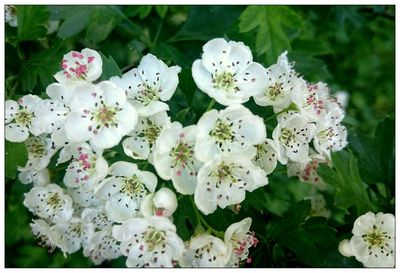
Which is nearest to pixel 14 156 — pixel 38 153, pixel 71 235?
pixel 38 153

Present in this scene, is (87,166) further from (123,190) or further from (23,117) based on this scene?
(23,117)

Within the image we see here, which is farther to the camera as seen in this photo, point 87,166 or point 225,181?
point 87,166

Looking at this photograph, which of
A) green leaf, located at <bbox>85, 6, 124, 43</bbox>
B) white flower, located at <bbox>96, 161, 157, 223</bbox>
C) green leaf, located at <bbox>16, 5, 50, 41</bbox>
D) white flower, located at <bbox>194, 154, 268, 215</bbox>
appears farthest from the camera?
green leaf, located at <bbox>85, 6, 124, 43</bbox>

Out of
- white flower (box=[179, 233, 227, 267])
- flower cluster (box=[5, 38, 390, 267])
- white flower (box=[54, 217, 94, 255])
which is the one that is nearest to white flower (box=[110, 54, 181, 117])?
flower cluster (box=[5, 38, 390, 267])

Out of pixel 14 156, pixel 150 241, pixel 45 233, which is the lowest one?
pixel 45 233

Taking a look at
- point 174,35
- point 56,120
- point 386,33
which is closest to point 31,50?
point 174,35

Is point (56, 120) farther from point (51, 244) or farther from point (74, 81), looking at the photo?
point (51, 244)

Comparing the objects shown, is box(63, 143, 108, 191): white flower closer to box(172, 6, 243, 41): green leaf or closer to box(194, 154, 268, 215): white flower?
box(194, 154, 268, 215): white flower
